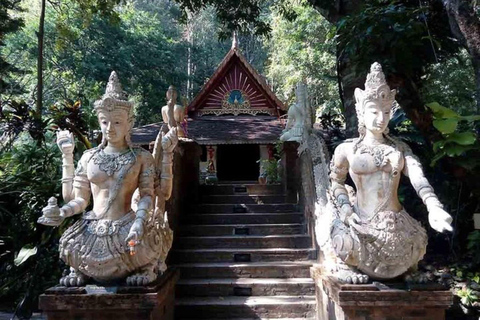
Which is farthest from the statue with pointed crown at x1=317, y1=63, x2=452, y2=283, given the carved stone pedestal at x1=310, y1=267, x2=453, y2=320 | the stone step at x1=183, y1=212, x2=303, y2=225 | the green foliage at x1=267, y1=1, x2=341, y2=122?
the green foliage at x1=267, y1=1, x2=341, y2=122

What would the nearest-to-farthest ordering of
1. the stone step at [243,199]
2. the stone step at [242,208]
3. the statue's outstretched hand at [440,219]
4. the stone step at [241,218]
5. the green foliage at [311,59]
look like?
the statue's outstretched hand at [440,219]
the stone step at [241,218]
the stone step at [242,208]
the stone step at [243,199]
the green foliage at [311,59]

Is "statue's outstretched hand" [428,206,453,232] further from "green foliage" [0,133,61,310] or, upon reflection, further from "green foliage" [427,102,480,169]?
"green foliage" [0,133,61,310]

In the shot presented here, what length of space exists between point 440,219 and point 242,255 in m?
2.97

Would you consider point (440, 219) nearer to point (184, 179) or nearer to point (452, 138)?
point (452, 138)

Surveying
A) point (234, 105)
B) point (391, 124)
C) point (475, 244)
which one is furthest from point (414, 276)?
point (234, 105)

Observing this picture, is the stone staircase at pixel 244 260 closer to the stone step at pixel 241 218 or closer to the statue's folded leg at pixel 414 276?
the stone step at pixel 241 218

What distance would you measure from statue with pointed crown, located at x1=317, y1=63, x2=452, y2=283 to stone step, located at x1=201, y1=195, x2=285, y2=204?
3123 mm

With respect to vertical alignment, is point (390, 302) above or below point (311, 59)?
below

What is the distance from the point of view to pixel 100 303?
344 cm

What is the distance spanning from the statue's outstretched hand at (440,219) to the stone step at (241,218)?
328 centimetres

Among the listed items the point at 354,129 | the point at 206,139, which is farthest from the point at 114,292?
the point at 206,139

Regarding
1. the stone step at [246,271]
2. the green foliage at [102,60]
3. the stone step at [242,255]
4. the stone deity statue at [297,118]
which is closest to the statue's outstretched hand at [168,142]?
the stone step at [246,271]

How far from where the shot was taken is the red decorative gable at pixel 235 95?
13.5m

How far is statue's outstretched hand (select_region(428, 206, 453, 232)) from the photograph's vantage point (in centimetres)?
303
